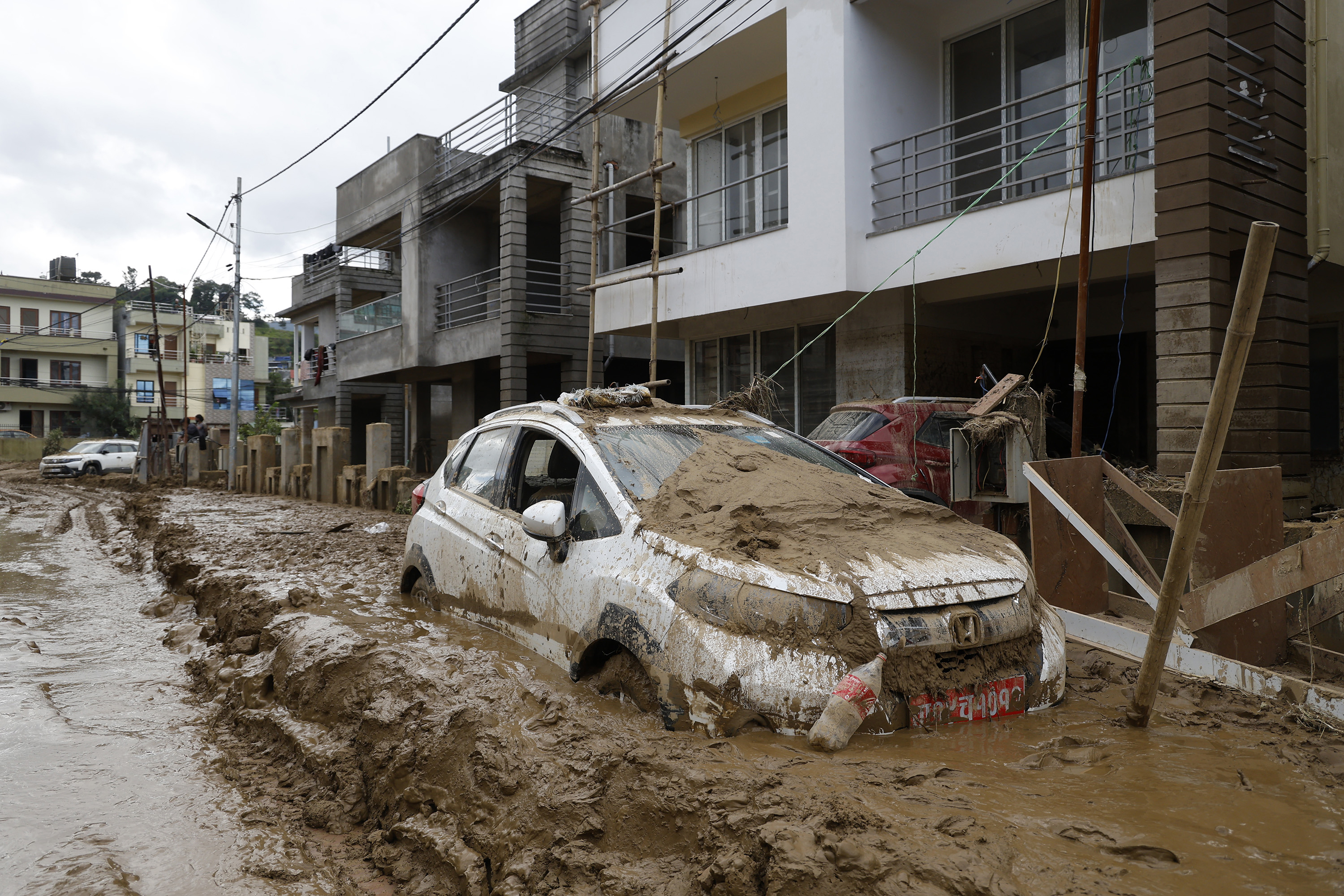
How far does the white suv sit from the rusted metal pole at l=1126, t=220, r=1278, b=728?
33.0 metres

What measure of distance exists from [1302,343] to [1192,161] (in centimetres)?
229

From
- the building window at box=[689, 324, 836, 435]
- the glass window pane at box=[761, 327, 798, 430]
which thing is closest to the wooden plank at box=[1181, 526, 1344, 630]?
the building window at box=[689, 324, 836, 435]

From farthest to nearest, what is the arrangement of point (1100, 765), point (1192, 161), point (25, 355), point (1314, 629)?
point (25, 355)
point (1192, 161)
point (1314, 629)
point (1100, 765)

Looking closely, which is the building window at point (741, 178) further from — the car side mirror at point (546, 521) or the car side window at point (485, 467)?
the car side mirror at point (546, 521)

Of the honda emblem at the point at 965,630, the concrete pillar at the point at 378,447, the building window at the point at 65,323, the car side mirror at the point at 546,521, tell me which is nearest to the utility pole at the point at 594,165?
the concrete pillar at the point at 378,447

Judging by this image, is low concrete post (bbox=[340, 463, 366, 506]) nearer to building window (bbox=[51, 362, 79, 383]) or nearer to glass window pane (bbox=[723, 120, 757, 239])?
glass window pane (bbox=[723, 120, 757, 239])

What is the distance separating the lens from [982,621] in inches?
133

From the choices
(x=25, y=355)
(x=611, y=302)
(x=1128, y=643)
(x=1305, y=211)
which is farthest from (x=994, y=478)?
(x=25, y=355)

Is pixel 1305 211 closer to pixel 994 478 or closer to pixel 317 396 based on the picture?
pixel 994 478

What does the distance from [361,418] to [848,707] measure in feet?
99.7

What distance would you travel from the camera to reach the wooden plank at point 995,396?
770cm

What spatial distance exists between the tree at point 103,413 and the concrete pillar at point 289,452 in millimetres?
36167

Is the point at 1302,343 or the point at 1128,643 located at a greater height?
the point at 1302,343

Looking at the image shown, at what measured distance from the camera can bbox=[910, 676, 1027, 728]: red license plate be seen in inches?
128
